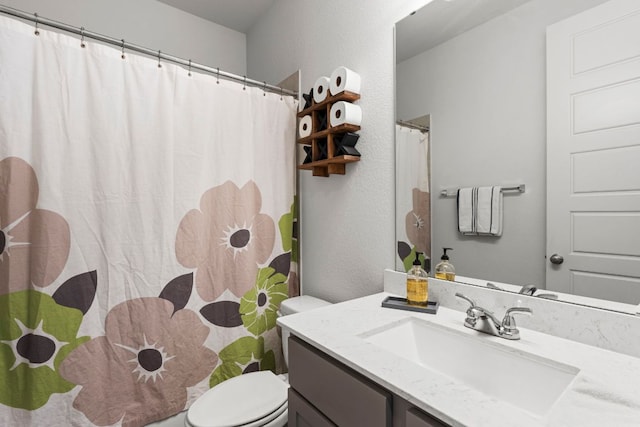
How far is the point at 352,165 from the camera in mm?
1515

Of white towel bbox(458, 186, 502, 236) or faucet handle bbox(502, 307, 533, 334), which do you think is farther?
white towel bbox(458, 186, 502, 236)

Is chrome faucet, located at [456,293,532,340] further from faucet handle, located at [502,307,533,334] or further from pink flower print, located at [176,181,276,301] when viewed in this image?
pink flower print, located at [176,181,276,301]

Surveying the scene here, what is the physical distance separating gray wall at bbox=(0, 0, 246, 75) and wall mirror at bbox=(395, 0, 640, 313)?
1.62 meters

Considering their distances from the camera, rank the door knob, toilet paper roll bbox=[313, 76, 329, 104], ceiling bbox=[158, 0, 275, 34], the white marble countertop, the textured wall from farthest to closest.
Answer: ceiling bbox=[158, 0, 275, 34]
toilet paper roll bbox=[313, 76, 329, 104]
the textured wall
the door knob
the white marble countertop

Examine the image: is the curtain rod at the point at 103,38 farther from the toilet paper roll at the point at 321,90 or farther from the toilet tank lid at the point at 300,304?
the toilet tank lid at the point at 300,304

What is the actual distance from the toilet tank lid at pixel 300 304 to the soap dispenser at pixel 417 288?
0.61 m

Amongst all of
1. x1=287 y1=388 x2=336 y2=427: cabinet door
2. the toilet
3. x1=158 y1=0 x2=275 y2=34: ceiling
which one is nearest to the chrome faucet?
x1=287 y1=388 x2=336 y2=427: cabinet door

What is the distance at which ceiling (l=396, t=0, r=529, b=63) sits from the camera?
105cm

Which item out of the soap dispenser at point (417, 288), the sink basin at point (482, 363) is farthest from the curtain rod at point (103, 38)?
the sink basin at point (482, 363)

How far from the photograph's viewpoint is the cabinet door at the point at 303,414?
82 centimetres

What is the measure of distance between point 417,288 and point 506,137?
1.95 feet

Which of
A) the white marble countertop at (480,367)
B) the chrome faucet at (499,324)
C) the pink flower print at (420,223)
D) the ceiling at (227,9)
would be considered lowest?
the white marble countertop at (480,367)

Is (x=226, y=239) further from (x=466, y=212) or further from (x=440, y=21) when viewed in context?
(x=440, y=21)

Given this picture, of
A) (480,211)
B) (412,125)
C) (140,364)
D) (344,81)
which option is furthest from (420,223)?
(140,364)
